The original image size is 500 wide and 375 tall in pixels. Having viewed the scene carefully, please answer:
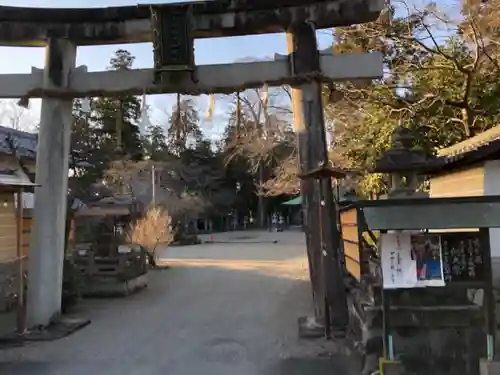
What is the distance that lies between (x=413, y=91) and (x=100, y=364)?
12.8 meters

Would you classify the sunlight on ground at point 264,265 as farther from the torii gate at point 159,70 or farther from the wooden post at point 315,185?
the torii gate at point 159,70

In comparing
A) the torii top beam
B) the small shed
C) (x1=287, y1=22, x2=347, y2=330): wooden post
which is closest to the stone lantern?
(x1=287, y1=22, x2=347, y2=330): wooden post

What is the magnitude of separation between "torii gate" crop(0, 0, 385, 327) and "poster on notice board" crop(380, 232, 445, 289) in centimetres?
260

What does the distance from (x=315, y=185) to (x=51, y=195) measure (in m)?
4.54

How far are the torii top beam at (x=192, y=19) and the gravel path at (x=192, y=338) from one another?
5132 mm

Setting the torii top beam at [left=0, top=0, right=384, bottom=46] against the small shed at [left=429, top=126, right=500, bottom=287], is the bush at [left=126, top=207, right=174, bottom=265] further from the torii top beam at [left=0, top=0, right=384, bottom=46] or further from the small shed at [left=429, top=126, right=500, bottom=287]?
the small shed at [left=429, top=126, right=500, bottom=287]

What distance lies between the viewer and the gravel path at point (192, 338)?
656 centimetres

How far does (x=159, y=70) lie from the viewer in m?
8.55

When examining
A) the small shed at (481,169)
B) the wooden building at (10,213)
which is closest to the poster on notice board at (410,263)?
the small shed at (481,169)

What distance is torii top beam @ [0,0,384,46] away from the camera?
845 centimetres

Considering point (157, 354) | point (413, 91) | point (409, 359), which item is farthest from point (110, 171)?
point (409, 359)

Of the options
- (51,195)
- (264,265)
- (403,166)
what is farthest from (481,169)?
(264,265)

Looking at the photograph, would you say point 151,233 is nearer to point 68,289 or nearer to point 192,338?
point 68,289

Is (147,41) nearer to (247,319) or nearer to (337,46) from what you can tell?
(247,319)
